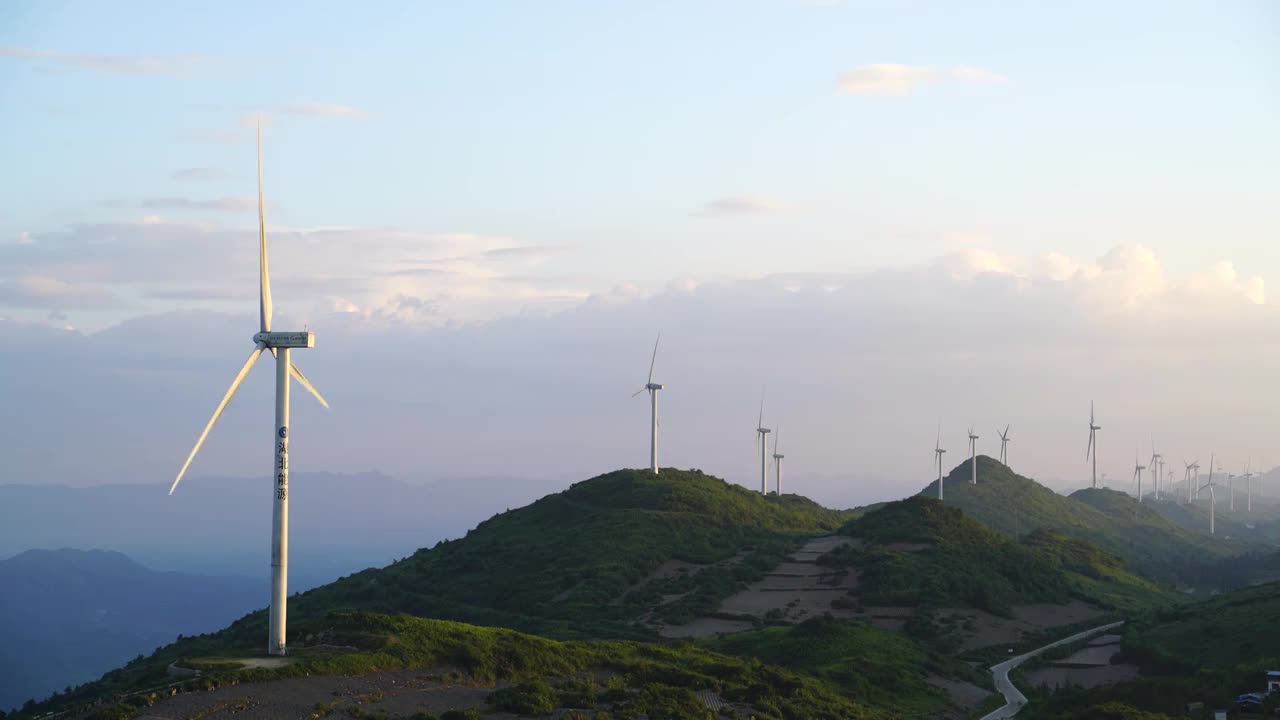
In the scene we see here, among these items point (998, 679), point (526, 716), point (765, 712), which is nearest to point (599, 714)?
point (526, 716)

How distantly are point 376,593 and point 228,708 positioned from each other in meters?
97.7

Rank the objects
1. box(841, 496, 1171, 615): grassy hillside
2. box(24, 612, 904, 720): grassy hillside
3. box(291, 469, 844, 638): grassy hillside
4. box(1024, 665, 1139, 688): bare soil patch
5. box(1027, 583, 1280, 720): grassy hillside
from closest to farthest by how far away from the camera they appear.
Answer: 1. box(24, 612, 904, 720): grassy hillside
2. box(1027, 583, 1280, 720): grassy hillside
3. box(1024, 665, 1139, 688): bare soil patch
4. box(291, 469, 844, 638): grassy hillside
5. box(841, 496, 1171, 615): grassy hillside

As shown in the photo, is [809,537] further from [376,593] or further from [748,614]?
[376,593]

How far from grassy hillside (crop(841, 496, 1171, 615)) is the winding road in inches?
431

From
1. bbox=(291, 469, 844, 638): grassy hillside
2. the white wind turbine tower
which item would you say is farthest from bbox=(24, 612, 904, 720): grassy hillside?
bbox=(291, 469, 844, 638): grassy hillside

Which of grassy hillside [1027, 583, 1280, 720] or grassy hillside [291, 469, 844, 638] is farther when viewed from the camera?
grassy hillside [291, 469, 844, 638]

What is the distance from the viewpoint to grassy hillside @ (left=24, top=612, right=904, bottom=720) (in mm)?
60719

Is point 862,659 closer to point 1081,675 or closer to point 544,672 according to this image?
point 1081,675

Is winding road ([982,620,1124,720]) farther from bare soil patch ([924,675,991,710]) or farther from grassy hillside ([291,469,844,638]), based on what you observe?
grassy hillside ([291,469,844,638])

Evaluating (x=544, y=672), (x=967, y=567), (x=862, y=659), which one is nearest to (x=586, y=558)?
(x=967, y=567)

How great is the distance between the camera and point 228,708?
51656 millimetres

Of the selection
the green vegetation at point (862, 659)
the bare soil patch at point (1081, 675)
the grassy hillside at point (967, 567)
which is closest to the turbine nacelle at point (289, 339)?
the green vegetation at point (862, 659)

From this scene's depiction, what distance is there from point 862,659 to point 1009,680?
53.2 feet

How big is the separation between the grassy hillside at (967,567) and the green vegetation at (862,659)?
22407 millimetres
